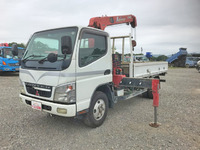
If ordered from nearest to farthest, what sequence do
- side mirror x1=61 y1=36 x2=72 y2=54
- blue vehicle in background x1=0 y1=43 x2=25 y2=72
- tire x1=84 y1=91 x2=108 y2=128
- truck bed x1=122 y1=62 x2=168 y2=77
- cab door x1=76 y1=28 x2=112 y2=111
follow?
side mirror x1=61 y1=36 x2=72 y2=54 → cab door x1=76 y1=28 x2=112 y2=111 → tire x1=84 y1=91 x2=108 y2=128 → truck bed x1=122 y1=62 x2=168 y2=77 → blue vehicle in background x1=0 y1=43 x2=25 y2=72

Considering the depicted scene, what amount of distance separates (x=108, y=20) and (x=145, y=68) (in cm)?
223

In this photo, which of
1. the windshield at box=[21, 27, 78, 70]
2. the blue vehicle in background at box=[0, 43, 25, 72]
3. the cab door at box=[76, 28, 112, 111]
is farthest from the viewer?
the blue vehicle in background at box=[0, 43, 25, 72]

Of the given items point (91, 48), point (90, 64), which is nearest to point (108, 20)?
point (91, 48)

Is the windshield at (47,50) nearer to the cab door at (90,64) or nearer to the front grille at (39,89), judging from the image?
the cab door at (90,64)

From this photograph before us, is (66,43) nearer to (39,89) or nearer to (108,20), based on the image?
(39,89)

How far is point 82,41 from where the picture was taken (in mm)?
3109

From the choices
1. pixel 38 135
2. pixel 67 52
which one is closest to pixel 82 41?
pixel 67 52

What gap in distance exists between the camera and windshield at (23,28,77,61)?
10.4ft

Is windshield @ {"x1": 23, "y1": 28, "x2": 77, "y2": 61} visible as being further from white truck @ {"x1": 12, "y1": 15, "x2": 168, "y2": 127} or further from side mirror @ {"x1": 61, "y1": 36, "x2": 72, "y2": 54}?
side mirror @ {"x1": 61, "y1": 36, "x2": 72, "y2": 54}

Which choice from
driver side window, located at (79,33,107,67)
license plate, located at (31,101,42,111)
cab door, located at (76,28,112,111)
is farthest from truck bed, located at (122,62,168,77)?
license plate, located at (31,101,42,111)

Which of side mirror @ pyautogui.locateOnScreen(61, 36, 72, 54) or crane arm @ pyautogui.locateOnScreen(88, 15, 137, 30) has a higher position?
crane arm @ pyautogui.locateOnScreen(88, 15, 137, 30)

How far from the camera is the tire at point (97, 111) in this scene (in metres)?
3.31

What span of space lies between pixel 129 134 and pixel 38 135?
1.96 metres

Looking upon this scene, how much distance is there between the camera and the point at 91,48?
336 centimetres
